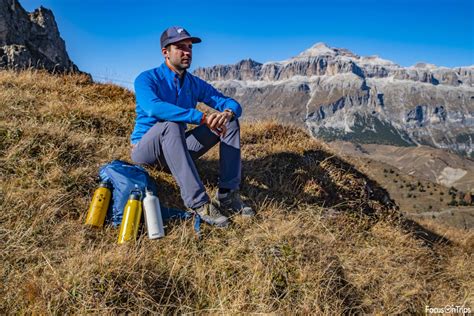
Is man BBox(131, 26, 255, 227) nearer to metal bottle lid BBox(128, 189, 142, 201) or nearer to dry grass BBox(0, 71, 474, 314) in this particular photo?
dry grass BBox(0, 71, 474, 314)

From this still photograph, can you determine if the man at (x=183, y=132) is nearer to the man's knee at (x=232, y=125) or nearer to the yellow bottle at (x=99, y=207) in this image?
the man's knee at (x=232, y=125)

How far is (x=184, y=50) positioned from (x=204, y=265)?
368 cm

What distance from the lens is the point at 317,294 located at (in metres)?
4.08

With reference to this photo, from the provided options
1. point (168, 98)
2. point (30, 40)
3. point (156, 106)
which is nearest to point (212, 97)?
point (168, 98)

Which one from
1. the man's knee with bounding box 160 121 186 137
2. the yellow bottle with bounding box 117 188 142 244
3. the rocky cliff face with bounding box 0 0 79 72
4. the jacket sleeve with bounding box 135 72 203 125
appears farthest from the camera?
the rocky cliff face with bounding box 0 0 79 72

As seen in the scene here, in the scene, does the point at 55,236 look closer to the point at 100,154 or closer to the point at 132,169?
the point at 132,169

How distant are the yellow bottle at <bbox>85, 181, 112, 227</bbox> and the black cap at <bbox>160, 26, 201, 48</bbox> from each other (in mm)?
2633

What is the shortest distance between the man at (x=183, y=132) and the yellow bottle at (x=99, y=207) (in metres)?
0.97

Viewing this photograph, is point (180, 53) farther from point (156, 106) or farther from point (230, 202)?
point (230, 202)

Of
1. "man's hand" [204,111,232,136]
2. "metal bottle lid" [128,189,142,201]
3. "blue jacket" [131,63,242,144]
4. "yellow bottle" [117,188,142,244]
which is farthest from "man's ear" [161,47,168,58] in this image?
"yellow bottle" [117,188,142,244]

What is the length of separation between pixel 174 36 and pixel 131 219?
3137 millimetres

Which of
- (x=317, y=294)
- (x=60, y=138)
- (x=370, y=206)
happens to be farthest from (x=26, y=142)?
(x=370, y=206)

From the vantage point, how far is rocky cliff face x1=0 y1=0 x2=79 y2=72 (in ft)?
45.4

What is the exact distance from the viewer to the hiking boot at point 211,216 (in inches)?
Answer: 210
